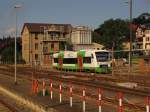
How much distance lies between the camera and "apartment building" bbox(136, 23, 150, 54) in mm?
143400

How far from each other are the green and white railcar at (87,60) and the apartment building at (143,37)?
7718 centimetres

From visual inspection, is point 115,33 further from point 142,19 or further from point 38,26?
point 142,19

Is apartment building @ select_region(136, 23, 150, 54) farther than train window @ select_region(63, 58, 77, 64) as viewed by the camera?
Yes

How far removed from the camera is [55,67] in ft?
240

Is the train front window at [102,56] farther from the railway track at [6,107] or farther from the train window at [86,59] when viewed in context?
the railway track at [6,107]

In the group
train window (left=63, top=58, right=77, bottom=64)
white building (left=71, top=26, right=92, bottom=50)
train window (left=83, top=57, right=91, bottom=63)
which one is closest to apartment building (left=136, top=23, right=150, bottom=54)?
white building (left=71, top=26, right=92, bottom=50)

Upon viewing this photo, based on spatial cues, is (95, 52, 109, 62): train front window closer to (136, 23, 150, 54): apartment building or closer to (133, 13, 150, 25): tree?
(136, 23, 150, 54): apartment building

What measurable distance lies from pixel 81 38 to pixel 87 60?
6711 centimetres

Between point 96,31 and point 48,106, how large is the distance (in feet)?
491

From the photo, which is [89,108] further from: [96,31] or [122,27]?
[96,31]

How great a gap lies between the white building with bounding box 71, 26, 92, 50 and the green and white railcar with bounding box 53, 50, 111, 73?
183ft

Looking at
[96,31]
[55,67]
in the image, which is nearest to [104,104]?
[55,67]

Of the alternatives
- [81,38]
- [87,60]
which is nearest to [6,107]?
[87,60]

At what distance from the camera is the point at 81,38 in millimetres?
124125
